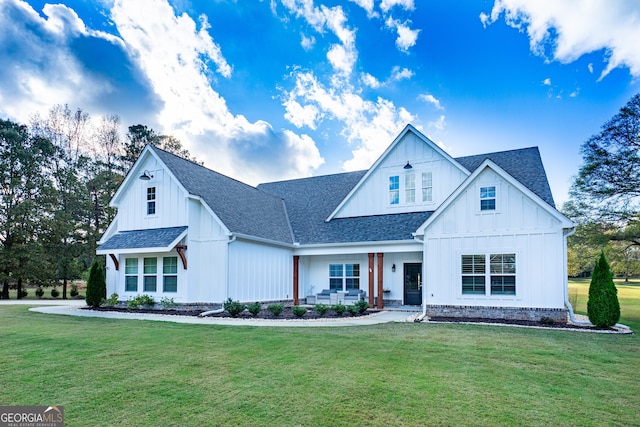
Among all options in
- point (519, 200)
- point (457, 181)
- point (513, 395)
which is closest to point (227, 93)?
point (457, 181)

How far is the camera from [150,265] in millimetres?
16500

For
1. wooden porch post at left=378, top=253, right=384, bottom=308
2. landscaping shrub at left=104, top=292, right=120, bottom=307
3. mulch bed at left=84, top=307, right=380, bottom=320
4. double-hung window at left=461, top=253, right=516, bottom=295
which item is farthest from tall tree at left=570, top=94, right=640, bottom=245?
landscaping shrub at left=104, top=292, right=120, bottom=307

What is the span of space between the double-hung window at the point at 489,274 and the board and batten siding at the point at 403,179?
4505 mm

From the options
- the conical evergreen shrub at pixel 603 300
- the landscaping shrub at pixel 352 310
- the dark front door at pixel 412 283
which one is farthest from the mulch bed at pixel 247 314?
the conical evergreen shrub at pixel 603 300

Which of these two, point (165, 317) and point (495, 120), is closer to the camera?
point (165, 317)

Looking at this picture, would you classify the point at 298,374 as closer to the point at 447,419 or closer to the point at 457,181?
the point at 447,419

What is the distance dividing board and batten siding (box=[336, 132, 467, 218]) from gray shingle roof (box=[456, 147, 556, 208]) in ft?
4.72

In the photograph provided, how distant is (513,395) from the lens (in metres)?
5.23

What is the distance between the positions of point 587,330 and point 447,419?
9.07m

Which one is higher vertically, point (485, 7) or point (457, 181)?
point (485, 7)

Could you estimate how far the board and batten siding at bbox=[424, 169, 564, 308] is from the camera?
12609mm

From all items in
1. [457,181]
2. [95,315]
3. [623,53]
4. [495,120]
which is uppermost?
[623,53]

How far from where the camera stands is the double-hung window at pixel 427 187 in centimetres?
1783

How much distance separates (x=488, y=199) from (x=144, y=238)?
13.4m
